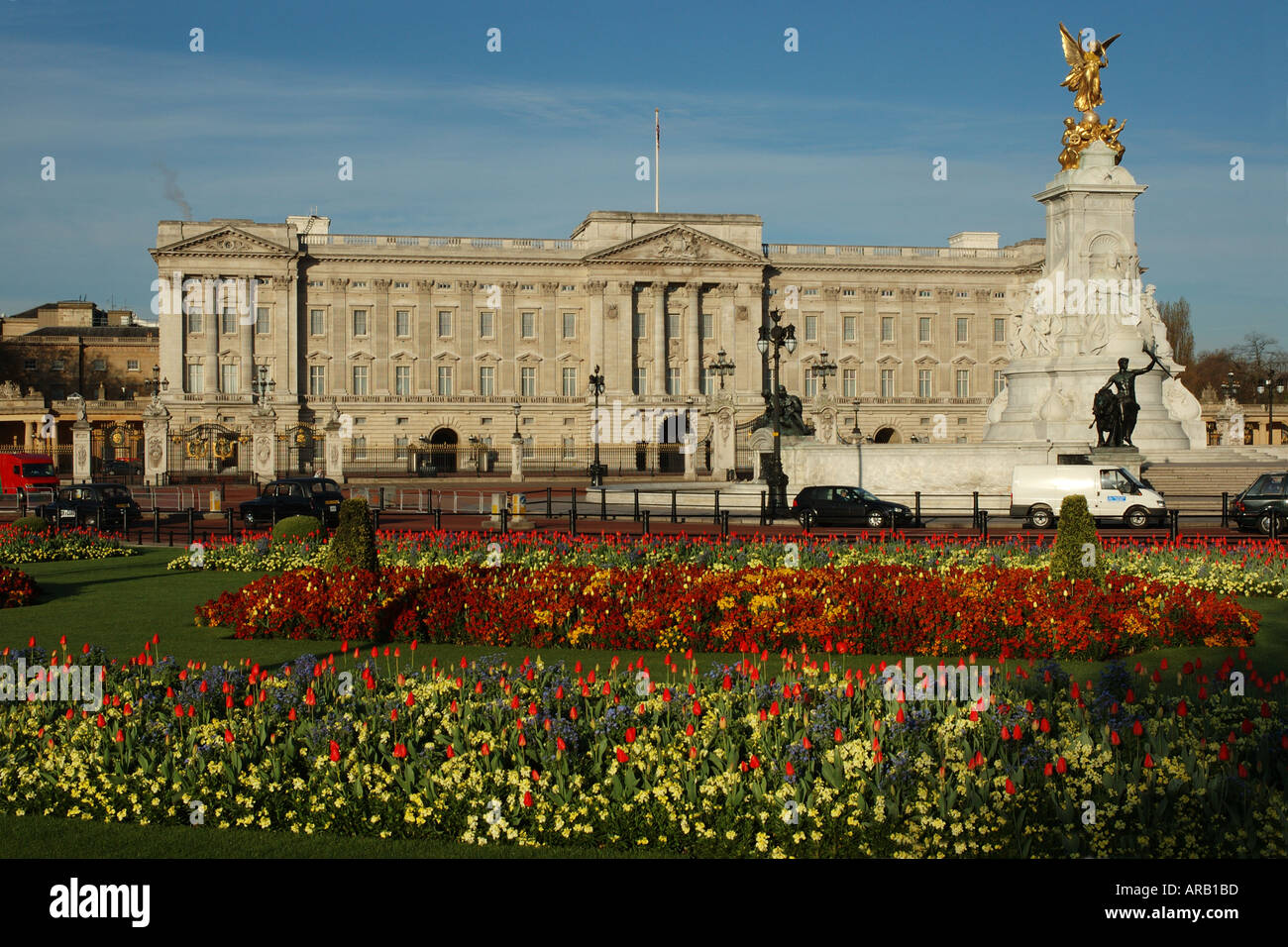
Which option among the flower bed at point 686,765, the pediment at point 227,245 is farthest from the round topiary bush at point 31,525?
the pediment at point 227,245

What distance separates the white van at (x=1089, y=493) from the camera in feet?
107

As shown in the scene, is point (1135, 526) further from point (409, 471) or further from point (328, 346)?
point (328, 346)

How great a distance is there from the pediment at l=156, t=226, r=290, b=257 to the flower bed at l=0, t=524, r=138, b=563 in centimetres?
6889

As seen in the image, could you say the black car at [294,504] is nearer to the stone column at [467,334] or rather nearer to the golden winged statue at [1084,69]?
the golden winged statue at [1084,69]

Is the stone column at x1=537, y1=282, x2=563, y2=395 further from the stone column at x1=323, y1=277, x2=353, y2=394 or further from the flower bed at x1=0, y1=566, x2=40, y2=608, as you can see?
the flower bed at x1=0, y1=566, x2=40, y2=608

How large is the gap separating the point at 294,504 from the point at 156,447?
29.8 m

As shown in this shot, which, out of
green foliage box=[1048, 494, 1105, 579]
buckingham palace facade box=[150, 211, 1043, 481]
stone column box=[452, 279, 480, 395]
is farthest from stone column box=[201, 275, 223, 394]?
green foliage box=[1048, 494, 1105, 579]

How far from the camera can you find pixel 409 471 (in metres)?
75.6

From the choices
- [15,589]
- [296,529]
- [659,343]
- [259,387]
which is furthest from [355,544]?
[659,343]

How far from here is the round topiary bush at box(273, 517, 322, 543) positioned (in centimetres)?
2445

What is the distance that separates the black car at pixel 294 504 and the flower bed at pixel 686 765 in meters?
24.6

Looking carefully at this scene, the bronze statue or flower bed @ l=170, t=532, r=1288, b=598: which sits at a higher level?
the bronze statue

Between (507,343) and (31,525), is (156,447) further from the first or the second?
(507,343)
